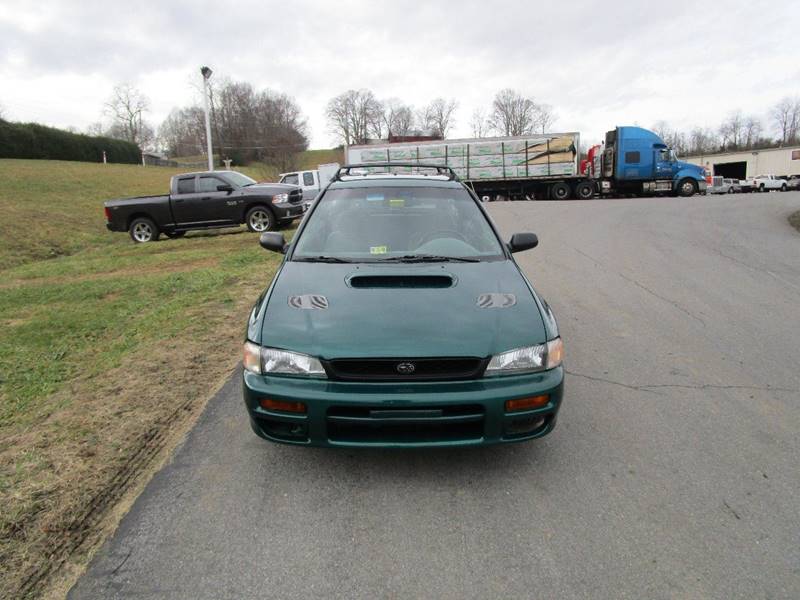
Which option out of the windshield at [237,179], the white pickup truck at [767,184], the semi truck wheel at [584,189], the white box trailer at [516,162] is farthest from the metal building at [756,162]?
the windshield at [237,179]

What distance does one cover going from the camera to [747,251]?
9461mm

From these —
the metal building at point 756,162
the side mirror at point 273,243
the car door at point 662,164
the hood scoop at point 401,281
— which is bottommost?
the hood scoop at point 401,281

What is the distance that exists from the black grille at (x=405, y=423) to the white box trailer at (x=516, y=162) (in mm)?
27097

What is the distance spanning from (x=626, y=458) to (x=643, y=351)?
1.98 m

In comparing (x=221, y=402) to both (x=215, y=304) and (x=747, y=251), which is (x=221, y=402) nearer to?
(x=215, y=304)

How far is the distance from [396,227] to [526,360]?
5.73ft

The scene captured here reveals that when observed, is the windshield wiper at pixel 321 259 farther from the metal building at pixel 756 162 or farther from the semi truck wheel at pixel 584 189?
the metal building at pixel 756 162

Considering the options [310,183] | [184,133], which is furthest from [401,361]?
[184,133]

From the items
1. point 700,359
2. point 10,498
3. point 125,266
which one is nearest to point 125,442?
point 10,498

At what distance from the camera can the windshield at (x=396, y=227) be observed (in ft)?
12.2

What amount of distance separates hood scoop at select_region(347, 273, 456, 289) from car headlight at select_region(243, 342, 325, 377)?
2.21 feet

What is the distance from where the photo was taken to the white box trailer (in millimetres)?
28828

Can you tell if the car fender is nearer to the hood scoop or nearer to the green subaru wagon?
the green subaru wagon

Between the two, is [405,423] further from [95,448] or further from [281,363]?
[95,448]
